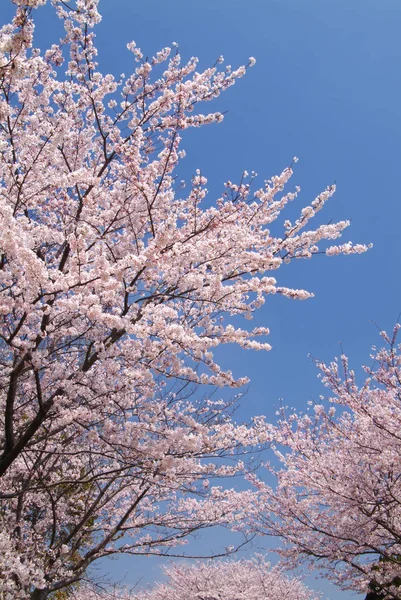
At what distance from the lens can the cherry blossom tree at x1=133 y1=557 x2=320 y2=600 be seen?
64.6 feet

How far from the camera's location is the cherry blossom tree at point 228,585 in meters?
19.7

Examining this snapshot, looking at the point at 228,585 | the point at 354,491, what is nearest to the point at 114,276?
the point at 354,491

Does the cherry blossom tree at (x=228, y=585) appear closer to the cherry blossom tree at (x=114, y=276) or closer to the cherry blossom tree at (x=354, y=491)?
the cherry blossom tree at (x=354, y=491)

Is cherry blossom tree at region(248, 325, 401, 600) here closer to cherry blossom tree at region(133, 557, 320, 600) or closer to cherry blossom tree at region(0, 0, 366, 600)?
cherry blossom tree at region(0, 0, 366, 600)

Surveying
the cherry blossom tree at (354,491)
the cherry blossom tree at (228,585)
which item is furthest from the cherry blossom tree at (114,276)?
the cherry blossom tree at (228,585)

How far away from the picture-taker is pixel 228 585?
20812 mm

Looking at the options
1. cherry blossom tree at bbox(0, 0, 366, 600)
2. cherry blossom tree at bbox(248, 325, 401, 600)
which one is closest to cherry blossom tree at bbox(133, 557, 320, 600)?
cherry blossom tree at bbox(248, 325, 401, 600)

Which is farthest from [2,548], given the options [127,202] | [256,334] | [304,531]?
[304,531]

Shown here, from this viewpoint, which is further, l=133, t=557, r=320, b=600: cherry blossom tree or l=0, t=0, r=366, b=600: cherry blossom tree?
l=133, t=557, r=320, b=600: cherry blossom tree

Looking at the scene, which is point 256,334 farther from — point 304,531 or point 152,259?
point 304,531

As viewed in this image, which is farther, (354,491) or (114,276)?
(354,491)

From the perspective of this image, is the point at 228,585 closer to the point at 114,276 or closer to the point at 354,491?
the point at 354,491

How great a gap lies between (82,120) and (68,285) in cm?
361

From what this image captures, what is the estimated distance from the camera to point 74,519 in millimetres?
11477
